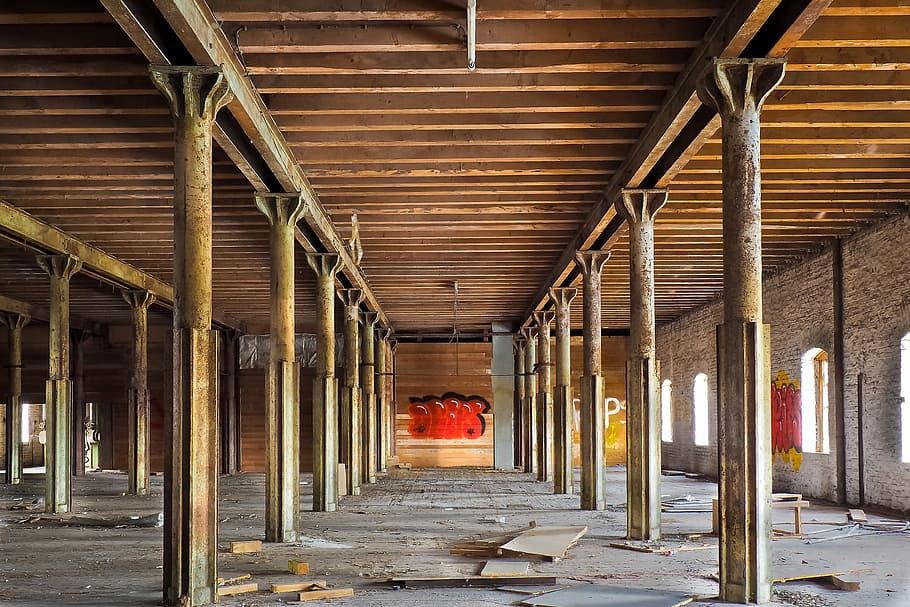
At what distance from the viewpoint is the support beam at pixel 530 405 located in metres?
30.6

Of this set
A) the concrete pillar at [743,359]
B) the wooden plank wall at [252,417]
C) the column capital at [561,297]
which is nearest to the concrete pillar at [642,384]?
the concrete pillar at [743,359]

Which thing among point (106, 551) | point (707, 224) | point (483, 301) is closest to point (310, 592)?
→ point (106, 551)

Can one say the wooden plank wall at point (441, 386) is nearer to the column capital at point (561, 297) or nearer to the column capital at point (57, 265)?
the column capital at point (561, 297)

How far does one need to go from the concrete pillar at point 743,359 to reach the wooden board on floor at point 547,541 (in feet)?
10.1

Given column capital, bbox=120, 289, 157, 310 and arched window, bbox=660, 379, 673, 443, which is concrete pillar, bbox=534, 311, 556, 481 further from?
column capital, bbox=120, 289, 157, 310

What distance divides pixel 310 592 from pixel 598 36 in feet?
19.0

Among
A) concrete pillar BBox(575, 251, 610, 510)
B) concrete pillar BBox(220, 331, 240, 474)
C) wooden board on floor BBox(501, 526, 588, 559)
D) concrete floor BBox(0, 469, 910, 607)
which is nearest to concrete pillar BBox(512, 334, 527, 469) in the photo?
concrete pillar BBox(220, 331, 240, 474)

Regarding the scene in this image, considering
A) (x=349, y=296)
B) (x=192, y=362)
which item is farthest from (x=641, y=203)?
(x=349, y=296)

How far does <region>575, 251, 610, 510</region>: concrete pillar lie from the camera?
55.2 feet

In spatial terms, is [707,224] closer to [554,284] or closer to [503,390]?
[554,284]

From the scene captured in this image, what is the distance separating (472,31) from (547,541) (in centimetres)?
653

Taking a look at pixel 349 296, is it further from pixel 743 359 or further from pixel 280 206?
pixel 743 359

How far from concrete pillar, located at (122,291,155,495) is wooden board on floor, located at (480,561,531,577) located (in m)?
14.4

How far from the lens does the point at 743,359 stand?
840 centimetres
